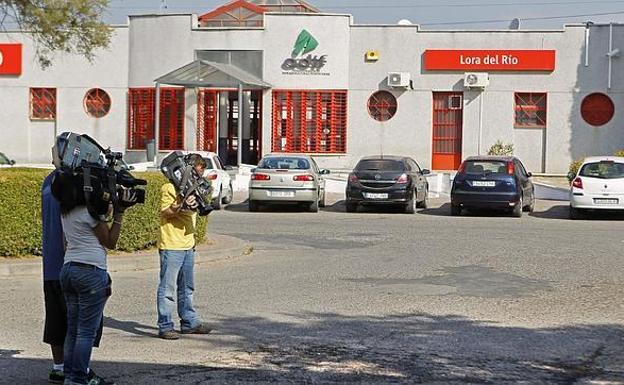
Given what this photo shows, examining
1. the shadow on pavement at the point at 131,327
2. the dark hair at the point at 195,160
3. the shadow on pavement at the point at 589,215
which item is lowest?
the shadow on pavement at the point at 589,215

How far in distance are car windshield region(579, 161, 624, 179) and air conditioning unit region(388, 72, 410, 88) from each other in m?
12.9

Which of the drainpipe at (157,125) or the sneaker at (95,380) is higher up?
the drainpipe at (157,125)

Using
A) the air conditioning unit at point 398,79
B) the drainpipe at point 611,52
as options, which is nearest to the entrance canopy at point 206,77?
the air conditioning unit at point 398,79

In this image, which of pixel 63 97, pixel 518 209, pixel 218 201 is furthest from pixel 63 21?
pixel 63 97

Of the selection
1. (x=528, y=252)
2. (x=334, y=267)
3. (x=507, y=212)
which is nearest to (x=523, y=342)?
(x=334, y=267)

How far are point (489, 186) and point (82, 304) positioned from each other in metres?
18.2

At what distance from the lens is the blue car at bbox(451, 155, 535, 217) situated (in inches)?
941

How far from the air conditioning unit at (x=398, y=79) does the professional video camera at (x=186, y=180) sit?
2756cm

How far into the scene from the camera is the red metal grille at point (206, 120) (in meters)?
37.2

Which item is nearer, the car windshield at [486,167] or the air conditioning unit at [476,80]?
the car windshield at [486,167]

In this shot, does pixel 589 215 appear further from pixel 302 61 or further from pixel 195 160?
pixel 195 160

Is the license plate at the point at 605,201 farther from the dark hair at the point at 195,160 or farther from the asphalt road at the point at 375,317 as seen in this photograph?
the dark hair at the point at 195,160

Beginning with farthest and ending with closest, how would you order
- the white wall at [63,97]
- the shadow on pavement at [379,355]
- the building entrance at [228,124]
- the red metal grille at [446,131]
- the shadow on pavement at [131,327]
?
the white wall at [63,97] < the building entrance at [228,124] < the red metal grille at [446,131] < the shadow on pavement at [131,327] < the shadow on pavement at [379,355]

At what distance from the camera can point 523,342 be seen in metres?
9.05
